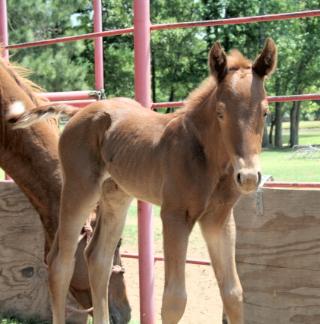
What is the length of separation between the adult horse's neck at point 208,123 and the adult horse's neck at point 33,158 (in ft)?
4.20

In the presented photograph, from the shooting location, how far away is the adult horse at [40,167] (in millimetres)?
3678

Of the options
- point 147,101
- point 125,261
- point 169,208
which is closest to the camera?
point 169,208

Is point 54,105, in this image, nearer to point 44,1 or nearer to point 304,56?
point 44,1

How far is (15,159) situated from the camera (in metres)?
3.95

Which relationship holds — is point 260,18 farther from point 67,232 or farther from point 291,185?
point 67,232

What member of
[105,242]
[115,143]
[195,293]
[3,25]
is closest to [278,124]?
[195,293]

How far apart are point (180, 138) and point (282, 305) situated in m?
1.34

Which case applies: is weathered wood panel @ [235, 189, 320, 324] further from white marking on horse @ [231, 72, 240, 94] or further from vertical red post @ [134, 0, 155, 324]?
white marking on horse @ [231, 72, 240, 94]

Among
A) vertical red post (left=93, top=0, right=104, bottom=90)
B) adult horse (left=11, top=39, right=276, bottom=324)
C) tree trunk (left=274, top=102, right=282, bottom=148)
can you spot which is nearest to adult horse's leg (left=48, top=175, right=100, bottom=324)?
adult horse (left=11, top=39, right=276, bottom=324)

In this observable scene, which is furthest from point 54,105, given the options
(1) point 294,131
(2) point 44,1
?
(1) point 294,131

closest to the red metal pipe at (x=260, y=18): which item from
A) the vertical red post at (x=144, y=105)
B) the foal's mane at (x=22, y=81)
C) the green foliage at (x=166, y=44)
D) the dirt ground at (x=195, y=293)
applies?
the vertical red post at (x=144, y=105)

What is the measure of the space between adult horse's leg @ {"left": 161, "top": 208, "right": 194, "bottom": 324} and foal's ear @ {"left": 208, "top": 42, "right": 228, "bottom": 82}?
63 cm

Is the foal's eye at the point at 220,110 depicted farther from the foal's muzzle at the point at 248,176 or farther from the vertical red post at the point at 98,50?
the vertical red post at the point at 98,50

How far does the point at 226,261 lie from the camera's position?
2.90 meters
